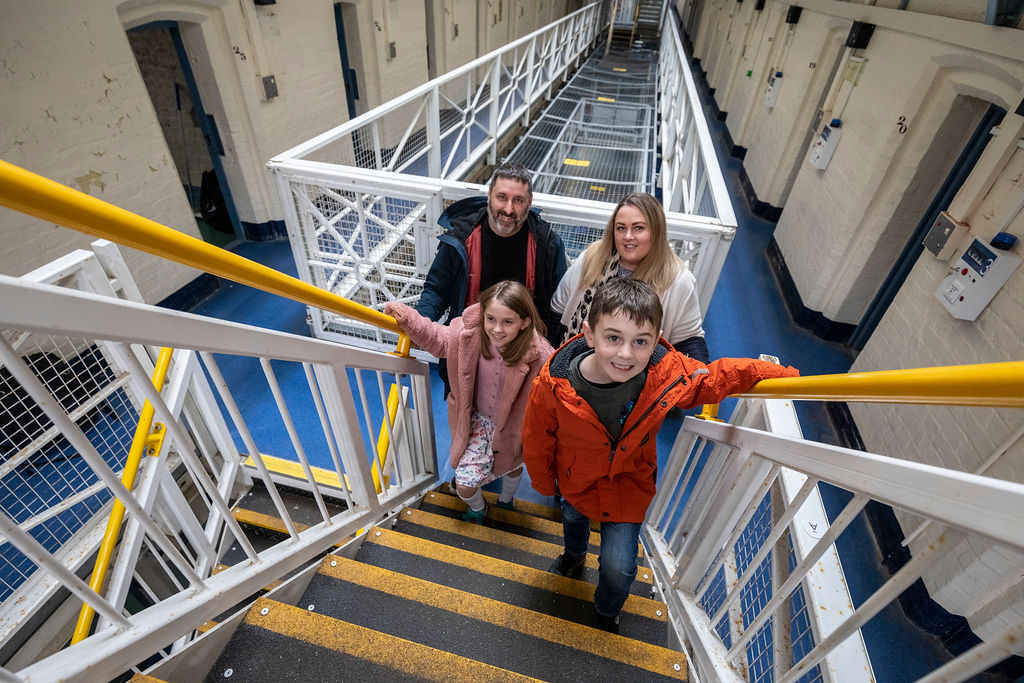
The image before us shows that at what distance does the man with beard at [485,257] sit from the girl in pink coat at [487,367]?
1.24 ft

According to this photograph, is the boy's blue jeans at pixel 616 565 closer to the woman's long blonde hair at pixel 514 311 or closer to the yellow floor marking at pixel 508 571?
the yellow floor marking at pixel 508 571

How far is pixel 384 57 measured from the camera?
6.93 meters

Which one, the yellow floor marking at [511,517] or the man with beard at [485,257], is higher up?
the man with beard at [485,257]

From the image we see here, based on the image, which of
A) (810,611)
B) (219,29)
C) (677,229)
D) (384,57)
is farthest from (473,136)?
(810,611)

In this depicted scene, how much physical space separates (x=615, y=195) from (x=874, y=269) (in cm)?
320

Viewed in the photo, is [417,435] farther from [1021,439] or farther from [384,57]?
[384,57]

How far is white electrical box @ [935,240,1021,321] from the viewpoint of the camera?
2.52 meters

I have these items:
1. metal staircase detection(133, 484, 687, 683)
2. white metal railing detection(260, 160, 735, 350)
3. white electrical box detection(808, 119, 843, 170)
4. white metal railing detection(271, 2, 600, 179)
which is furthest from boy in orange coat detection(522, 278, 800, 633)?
white electrical box detection(808, 119, 843, 170)

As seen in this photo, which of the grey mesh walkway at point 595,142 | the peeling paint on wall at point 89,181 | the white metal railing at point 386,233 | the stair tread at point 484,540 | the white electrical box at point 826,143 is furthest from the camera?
the grey mesh walkway at point 595,142

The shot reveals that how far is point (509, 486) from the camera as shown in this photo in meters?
2.58

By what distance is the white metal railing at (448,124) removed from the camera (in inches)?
170

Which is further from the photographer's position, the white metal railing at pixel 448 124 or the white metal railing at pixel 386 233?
the white metal railing at pixel 448 124

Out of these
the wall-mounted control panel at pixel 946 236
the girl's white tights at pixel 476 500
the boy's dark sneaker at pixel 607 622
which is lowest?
the girl's white tights at pixel 476 500

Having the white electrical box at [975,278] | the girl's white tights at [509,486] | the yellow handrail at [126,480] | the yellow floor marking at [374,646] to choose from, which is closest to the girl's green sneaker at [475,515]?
the girl's white tights at [509,486]
